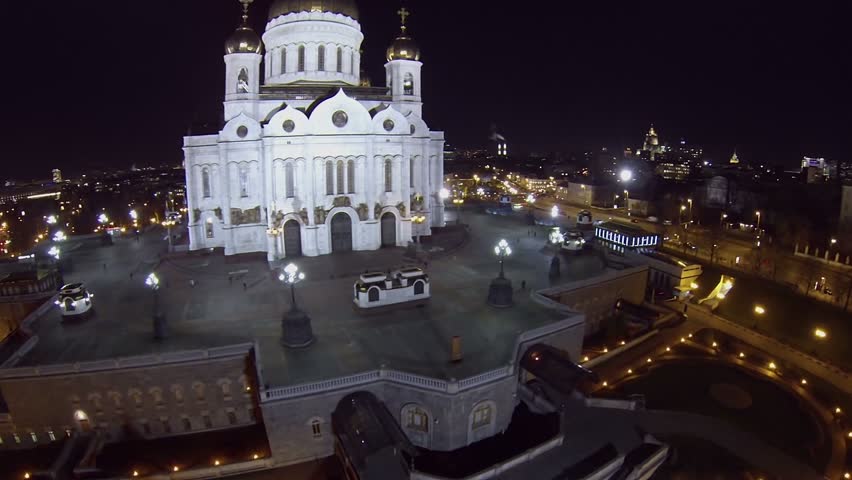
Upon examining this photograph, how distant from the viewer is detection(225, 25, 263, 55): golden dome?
3100cm

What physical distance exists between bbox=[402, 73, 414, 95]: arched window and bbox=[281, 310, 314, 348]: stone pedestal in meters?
22.0

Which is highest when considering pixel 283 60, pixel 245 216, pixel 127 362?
pixel 283 60

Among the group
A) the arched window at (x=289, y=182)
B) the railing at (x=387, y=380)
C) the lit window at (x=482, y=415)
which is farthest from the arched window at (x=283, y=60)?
the lit window at (x=482, y=415)

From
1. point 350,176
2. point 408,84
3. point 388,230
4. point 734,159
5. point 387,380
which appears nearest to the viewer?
point 387,380

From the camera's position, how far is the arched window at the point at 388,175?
3294 centimetres

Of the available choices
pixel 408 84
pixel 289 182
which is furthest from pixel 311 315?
pixel 408 84

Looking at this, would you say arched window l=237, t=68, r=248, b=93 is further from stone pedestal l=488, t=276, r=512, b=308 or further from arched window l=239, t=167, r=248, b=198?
stone pedestal l=488, t=276, r=512, b=308

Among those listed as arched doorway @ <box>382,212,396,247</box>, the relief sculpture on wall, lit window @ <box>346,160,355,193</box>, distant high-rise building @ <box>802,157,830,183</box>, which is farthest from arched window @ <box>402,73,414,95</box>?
distant high-rise building @ <box>802,157,830,183</box>

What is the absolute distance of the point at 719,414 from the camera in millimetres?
20734

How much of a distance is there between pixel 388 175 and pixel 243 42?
12.7 meters

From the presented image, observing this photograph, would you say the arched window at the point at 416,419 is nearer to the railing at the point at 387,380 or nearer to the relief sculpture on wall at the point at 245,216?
the railing at the point at 387,380

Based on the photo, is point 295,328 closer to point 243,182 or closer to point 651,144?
point 243,182

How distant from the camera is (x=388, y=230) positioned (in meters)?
33.9

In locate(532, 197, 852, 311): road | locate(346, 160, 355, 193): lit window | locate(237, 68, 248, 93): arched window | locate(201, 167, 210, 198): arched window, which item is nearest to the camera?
locate(201, 167, 210, 198): arched window
